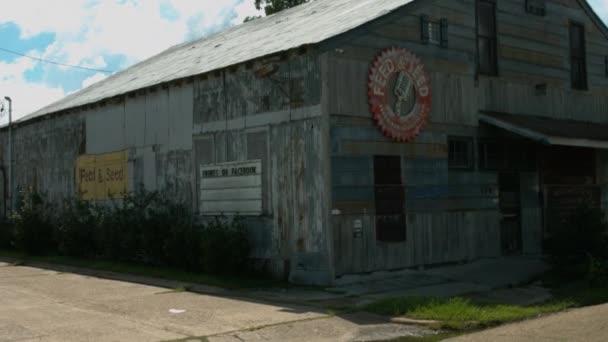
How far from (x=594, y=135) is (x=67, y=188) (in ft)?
49.2

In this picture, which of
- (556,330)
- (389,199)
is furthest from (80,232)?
(556,330)

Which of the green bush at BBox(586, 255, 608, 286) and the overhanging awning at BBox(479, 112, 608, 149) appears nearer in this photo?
the green bush at BBox(586, 255, 608, 286)

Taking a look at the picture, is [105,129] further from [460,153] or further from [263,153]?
[460,153]

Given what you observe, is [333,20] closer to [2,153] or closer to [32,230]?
[32,230]

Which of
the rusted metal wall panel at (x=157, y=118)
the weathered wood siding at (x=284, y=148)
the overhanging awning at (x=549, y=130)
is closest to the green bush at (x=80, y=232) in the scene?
the rusted metal wall panel at (x=157, y=118)

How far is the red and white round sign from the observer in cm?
1409

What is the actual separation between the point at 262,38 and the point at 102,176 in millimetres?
6422

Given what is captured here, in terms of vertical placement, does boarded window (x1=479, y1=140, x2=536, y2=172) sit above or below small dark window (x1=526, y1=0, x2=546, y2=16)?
below

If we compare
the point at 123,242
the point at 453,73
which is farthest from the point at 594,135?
the point at 123,242

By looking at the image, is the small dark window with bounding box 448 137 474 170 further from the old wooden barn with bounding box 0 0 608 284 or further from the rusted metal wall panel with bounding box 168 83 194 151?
the rusted metal wall panel with bounding box 168 83 194 151

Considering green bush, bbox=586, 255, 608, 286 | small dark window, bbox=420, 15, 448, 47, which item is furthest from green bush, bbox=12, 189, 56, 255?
green bush, bbox=586, 255, 608, 286

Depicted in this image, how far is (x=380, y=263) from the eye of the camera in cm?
1401

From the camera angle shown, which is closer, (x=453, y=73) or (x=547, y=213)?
(x=453, y=73)

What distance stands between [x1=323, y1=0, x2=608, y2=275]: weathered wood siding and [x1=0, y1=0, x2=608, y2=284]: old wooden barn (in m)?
0.04
